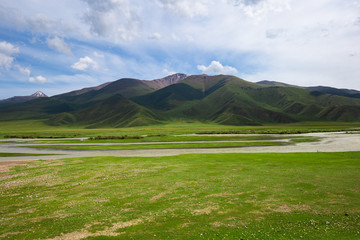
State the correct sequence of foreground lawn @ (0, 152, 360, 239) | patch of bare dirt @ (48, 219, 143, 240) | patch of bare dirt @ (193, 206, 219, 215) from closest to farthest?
patch of bare dirt @ (48, 219, 143, 240), foreground lawn @ (0, 152, 360, 239), patch of bare dirt @ (193, 206, 219, 215)

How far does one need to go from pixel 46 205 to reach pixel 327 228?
749 inches

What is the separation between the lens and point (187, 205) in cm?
1561

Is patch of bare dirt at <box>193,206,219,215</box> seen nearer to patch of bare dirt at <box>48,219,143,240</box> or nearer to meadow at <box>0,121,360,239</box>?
meadow at <box>0,121,360,239</box>

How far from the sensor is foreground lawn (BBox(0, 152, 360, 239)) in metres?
11.9

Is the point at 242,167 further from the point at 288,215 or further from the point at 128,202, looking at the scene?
the point at 128,202

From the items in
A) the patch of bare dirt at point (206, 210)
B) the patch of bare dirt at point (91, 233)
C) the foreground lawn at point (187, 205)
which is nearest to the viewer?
the patch of bare dirt at point (91, 233)

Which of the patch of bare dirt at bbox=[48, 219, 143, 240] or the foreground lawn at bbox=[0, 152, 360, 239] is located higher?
the patch of bare dirt at bbox=[48, 219, 143, 240]

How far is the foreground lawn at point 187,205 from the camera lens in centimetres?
1185

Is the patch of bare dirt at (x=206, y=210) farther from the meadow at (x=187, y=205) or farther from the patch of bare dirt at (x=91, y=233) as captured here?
the patch of bare dirt at (x=91, y=233)

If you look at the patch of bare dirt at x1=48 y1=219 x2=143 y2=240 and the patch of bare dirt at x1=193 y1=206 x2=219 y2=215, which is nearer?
the patch of bare dirt at x1=48 y1=219 x2=143 y2=240

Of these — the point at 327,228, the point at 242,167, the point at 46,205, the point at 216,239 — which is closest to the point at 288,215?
the point at 327,228

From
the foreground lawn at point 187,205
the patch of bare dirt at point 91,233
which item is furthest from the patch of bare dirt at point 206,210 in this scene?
the patch of bare dirt at point 91,233

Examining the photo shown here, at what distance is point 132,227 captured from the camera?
1241 centimetres

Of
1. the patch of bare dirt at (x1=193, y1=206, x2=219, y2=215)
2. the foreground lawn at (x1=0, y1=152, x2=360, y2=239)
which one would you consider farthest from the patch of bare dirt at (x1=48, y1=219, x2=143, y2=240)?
the patch of bare dirt at (x1=193, y1=206, x2=219, y2=215)
